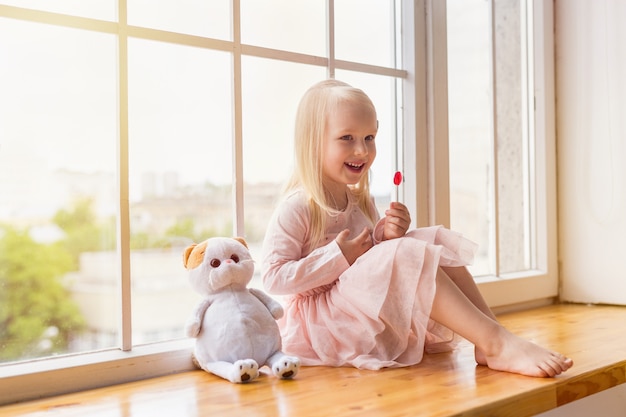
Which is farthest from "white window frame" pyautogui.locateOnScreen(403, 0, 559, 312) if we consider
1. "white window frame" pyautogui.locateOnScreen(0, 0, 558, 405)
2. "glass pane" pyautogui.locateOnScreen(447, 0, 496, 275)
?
"glass pane" pyautogui.locateOnScreen(447, 0, 496, 275)

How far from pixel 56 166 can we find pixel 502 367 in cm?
81

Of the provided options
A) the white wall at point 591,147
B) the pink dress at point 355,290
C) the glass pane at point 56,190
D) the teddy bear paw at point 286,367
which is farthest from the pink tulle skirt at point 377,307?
the white wall at point 591,147

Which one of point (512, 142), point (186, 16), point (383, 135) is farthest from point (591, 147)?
point (186, 16)

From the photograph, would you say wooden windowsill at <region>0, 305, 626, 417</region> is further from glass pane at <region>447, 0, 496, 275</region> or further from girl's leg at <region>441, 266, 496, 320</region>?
glass pane at <region>447, 0, 496, 275</region>

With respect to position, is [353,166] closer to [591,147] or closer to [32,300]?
[32,300]

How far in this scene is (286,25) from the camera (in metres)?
1.57

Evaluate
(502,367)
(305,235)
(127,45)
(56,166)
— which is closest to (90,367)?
(56,166)

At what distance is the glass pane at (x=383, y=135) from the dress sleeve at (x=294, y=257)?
389 mm

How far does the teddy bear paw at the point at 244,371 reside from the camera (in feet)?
3.83

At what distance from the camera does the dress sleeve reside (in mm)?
1303

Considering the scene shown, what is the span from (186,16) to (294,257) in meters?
0.49

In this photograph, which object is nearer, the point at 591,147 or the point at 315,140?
the point at 315,140

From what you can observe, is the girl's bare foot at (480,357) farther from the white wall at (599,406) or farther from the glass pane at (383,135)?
the glass pane at (383,135)

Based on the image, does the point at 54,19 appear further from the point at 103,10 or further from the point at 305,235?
the point at 305,235
